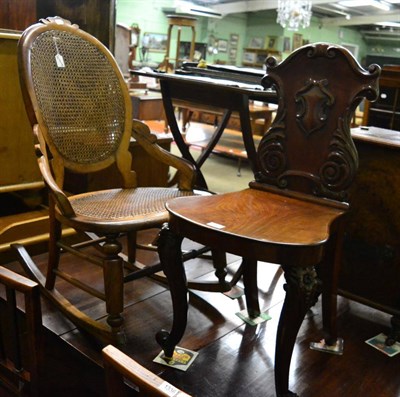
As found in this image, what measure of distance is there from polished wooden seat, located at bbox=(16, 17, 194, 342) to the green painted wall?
921cm

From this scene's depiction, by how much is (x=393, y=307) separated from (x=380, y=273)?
0.46ft

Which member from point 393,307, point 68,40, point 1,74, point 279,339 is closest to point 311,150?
point 279,339

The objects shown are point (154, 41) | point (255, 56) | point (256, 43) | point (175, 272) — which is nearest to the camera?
point (175, 272)

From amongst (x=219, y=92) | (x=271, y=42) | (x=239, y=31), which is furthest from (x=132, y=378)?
(x=239, y=31)

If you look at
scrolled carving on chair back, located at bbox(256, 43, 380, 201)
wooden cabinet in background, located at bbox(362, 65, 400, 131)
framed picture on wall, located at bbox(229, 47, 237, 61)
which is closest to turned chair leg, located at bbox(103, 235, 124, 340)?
scrolled carving on chair back, located at bbox(256, 43, 380, 201)

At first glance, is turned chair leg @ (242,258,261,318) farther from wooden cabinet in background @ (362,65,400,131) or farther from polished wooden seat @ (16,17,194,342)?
wooden cabinet in background @ (362,65,400,131)

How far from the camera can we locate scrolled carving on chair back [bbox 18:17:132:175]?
5.95 ft

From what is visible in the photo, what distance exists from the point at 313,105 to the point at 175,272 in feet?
2.37

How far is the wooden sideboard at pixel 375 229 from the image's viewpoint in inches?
72.1

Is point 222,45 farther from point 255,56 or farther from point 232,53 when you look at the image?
point 255,56

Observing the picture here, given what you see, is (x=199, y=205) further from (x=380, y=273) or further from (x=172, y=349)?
(x=380, y=273)

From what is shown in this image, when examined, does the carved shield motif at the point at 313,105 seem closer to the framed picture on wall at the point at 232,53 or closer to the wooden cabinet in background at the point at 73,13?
the wooden cabinet in background at the point at 73,13

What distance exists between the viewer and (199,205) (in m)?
1.52

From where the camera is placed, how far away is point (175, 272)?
152 cm
